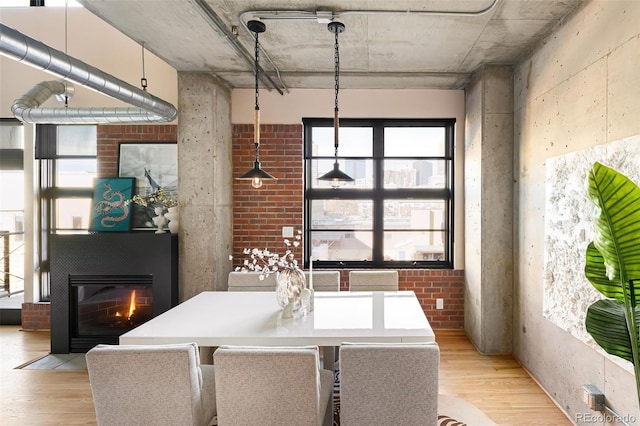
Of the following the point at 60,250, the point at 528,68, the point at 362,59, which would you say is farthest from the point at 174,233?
the point at 528,68

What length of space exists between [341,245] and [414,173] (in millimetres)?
1300

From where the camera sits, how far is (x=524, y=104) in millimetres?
3449

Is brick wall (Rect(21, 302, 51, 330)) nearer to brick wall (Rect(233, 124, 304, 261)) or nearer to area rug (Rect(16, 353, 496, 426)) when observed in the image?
area rug (Rect(16, 353, 496, 426))

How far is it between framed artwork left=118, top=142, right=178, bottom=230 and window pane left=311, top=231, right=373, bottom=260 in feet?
6.08

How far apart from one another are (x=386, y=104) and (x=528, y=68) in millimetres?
1595

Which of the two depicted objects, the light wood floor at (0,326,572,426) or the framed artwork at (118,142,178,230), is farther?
the framed artwork at (118,142,178,230)

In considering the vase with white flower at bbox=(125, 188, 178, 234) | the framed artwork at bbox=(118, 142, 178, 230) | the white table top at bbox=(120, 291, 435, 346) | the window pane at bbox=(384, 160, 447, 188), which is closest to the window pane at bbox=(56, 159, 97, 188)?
the framed artwork at bbox=(118, 142, 178, 230)

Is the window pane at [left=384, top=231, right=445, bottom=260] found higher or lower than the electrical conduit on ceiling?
lower

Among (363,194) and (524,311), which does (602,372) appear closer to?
(524,311)

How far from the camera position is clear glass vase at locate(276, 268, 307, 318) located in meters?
2.48

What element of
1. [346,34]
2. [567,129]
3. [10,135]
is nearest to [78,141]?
[10,135]

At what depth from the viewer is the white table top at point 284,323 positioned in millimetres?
2055

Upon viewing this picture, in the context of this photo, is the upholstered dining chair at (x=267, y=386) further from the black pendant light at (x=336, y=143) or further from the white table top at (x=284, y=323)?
the black pendant light at (x=336, y=143)

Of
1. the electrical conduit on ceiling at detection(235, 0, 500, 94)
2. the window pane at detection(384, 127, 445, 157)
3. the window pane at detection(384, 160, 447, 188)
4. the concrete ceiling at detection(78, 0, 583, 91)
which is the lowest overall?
the window pane at detection(384, 160, 447, 188)
